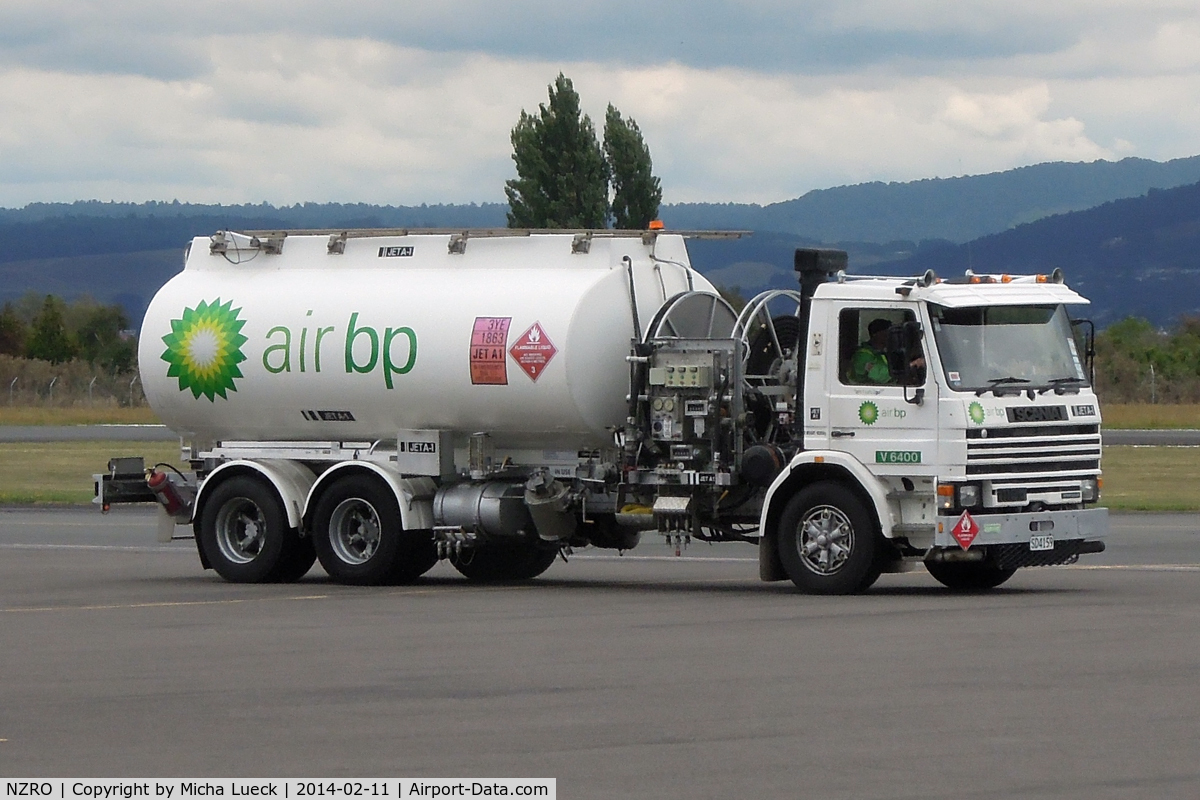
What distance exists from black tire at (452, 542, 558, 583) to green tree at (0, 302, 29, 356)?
293 feet

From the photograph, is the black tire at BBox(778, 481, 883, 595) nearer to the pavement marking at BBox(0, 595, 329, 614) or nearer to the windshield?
the windshield

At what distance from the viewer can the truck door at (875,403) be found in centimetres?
1903

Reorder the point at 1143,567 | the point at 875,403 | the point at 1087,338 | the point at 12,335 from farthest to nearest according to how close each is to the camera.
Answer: the point at 12,335 → the point at 1143,567 → the point at 1087,338 → the point at 875,403

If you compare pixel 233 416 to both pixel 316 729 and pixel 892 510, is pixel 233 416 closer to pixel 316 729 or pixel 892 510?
pixel 892 510

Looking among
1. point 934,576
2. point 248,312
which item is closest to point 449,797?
point 934,576

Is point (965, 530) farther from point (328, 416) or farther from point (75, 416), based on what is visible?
point (75, 416)

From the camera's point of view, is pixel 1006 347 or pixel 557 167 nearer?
pixel 1006 347

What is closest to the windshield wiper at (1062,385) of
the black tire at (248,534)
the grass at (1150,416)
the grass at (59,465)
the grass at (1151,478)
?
the black tire at (248,534)

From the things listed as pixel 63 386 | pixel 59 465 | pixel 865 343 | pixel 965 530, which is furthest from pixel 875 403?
pixel 63 386

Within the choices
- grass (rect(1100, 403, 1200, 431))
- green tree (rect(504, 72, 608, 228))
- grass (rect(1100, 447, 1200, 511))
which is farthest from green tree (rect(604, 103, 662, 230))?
grass (rect(1100, 447, 1200, 511))

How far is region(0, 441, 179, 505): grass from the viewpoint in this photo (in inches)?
1558

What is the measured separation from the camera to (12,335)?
11138 cm

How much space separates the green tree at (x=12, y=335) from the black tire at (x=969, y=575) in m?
92.8

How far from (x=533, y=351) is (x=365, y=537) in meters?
2.81
